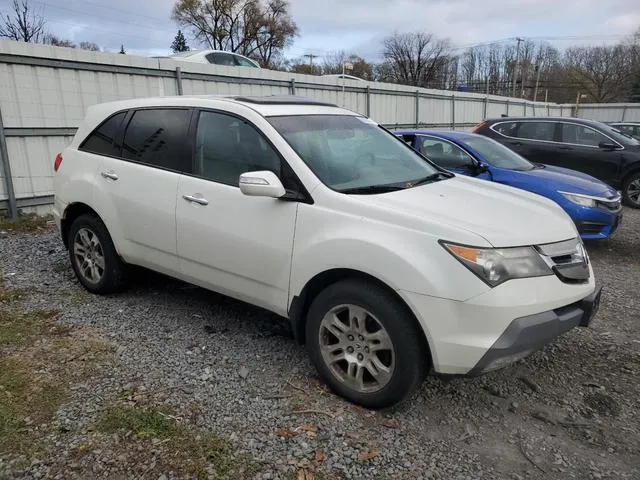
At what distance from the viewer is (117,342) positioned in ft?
12.4

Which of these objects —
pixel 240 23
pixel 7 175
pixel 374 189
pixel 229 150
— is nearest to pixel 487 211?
pixel 374 189

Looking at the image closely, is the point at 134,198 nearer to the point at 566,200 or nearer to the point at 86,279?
the point at 86,279

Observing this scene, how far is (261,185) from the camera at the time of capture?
3082 mm

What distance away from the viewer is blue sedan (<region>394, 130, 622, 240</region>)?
6.43 m

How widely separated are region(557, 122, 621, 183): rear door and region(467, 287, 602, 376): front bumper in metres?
8.33

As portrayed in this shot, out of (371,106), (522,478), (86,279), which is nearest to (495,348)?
(522,478)

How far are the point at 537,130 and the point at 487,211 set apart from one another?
8.35 meters

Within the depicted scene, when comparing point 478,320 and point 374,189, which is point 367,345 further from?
point 374,189

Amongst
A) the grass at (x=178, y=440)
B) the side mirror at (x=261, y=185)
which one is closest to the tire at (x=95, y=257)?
the grass at (x=178, y=440)

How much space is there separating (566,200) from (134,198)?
513 cm

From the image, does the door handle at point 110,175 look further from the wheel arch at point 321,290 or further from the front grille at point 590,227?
the front grille at point 590,227

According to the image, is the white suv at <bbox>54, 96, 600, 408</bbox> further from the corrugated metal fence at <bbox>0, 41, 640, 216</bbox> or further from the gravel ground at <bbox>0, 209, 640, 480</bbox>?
the corrugated metal fence at <bbox>0, 41, 640, 216</bbox>

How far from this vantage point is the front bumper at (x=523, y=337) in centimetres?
262

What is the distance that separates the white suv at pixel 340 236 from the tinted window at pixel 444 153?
3.09m
